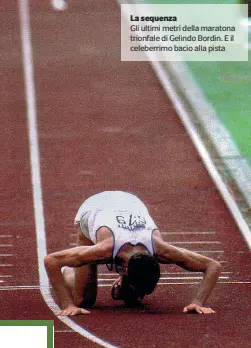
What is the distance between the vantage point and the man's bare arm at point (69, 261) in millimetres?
9352

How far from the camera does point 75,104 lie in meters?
20.0

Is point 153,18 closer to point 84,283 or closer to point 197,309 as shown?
point 84,283

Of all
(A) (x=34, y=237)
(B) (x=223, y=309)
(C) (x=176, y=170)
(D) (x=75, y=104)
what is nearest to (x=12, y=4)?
(D) (x=75, y=104)

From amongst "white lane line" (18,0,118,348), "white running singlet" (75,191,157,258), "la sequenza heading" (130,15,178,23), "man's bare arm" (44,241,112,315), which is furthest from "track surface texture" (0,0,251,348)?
"white running singlet" (75,191,157,258)

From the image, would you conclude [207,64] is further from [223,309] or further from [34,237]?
[223,309]

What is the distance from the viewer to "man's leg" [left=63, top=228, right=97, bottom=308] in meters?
9.87

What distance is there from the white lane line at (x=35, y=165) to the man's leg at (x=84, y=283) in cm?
22

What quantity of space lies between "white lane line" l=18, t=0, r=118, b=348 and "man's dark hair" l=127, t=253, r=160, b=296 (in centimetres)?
60

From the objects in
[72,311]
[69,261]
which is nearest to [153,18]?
[69,261]

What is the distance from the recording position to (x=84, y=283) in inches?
390

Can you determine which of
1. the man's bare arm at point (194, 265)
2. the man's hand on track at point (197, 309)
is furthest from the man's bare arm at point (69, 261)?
the man's hand on track at point (197, 309)

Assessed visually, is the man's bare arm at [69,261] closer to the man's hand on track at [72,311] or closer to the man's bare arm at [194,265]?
the man's hand on track at [72,311]

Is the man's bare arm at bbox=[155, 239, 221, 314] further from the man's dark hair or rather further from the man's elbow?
the man's dark hair

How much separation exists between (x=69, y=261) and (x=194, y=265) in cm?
112
